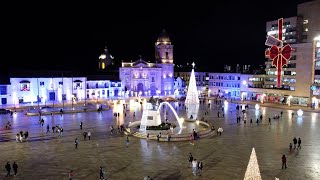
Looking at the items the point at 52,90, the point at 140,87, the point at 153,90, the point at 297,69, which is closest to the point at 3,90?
the point at 52,90

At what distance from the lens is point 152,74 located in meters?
101

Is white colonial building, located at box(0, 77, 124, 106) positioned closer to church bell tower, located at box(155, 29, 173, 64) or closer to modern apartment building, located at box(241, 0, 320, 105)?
church bell tower, located at box(155, 29, 173, 64)

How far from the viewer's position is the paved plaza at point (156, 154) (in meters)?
25.2

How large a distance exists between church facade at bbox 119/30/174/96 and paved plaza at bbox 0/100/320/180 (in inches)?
2087

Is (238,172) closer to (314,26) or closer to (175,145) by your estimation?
(175,145)

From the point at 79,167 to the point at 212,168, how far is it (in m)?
10.8

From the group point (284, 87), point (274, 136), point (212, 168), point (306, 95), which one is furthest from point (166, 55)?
point (212, 168)

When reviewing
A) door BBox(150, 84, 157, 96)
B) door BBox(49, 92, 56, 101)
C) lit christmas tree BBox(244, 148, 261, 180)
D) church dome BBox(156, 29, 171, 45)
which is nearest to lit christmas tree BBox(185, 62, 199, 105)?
lit christmas tree BBox(244, 148, 261, 180)

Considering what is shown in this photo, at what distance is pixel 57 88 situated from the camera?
77.8 meters

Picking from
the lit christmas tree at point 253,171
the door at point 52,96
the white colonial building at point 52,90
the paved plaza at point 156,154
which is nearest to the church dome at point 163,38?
the white colonial building at point 52,90

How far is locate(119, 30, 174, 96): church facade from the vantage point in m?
98.1

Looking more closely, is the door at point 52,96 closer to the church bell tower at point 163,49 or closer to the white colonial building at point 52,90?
the white colonial building at point 52,90

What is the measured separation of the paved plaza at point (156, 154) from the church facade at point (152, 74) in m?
53.0

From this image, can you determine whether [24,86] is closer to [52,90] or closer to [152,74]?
[52,90]
